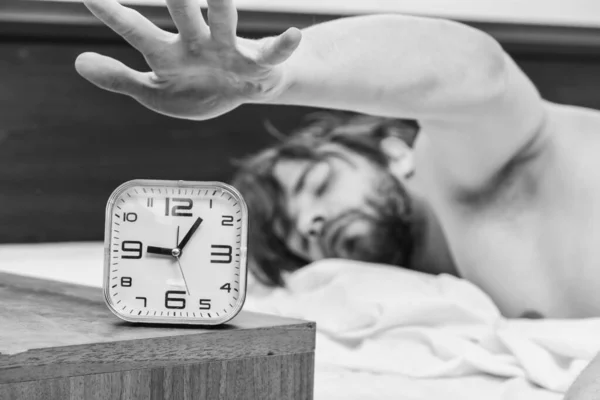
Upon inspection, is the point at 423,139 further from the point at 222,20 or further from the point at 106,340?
the point at 106,340

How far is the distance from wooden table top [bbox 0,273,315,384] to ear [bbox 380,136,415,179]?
1.10m

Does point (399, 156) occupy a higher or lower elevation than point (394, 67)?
lower

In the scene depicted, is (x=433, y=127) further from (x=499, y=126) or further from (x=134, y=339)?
(x=134, y=339)

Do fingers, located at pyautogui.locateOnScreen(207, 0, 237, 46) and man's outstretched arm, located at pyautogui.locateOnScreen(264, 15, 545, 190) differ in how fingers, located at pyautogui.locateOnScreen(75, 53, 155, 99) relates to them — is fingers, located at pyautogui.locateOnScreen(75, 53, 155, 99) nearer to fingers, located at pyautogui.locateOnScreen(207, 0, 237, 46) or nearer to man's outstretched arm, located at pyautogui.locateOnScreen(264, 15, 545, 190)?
fingers, located at pyautogui.locateOnScreen(207, 0, 237, 46)

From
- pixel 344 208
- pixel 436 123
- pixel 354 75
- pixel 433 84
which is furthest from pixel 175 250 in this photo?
pixel 344 208

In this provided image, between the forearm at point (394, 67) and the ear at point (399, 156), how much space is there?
1.59ft

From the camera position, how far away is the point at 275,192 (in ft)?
5.92

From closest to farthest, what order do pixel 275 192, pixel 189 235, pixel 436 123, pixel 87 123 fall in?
pixel 189 235
pixel 436 123
pixel 275 192
pixel 87 123

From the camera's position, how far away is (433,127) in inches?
57.9

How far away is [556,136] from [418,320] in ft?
1.47

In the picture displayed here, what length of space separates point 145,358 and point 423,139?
112 cm

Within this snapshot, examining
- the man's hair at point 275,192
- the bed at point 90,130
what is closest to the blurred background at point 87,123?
the bed at point 90,130

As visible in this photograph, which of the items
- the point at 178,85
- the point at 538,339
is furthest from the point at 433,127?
the point at 178,85

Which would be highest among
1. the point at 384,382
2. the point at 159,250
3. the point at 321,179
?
the point at 159,250
